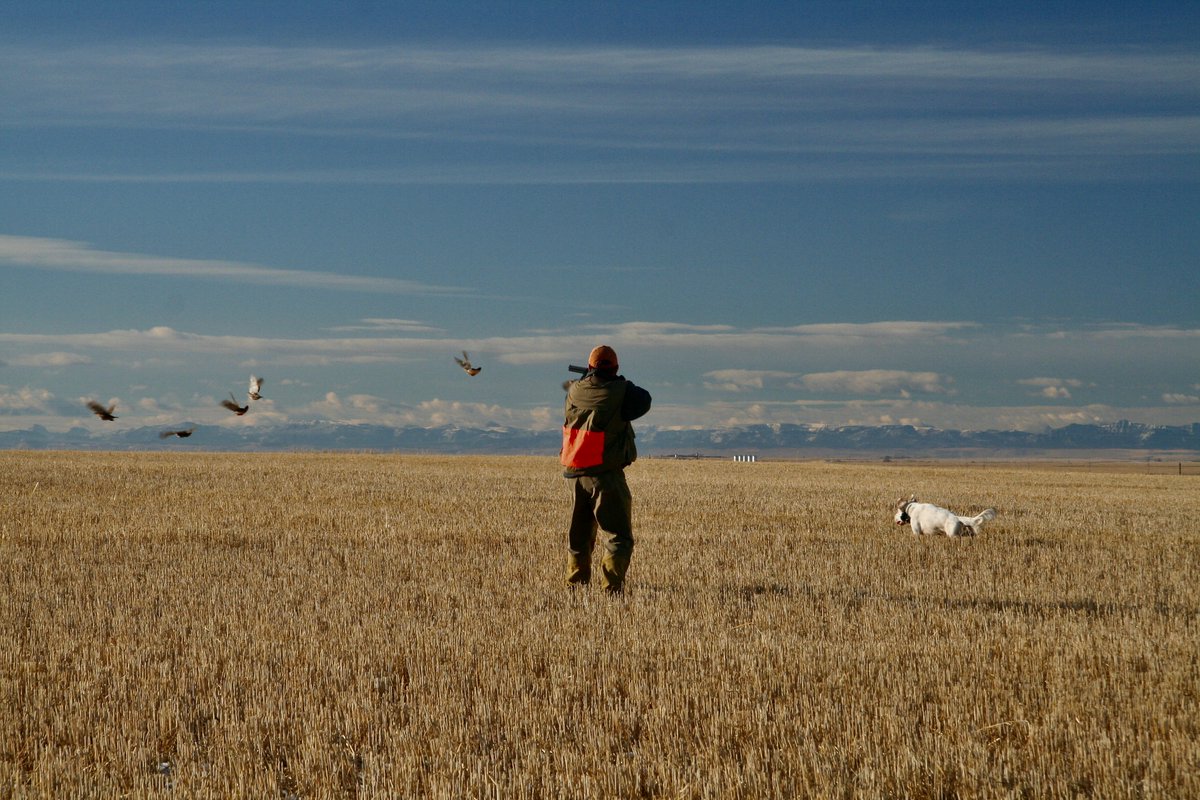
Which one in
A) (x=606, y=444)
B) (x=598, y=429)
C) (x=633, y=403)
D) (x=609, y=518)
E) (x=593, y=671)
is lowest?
(x=593, y=671)

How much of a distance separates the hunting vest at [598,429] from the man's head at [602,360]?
4.9 inches

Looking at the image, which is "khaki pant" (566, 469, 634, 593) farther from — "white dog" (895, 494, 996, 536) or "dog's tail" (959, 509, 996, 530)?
"dog's tail" (959, 509, 996, 530)

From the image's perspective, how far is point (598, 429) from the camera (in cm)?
1074

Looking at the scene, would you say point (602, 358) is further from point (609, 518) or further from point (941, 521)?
point (941, 521)

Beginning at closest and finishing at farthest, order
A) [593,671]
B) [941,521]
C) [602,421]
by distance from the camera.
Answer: [593,671] < [602,421] < [941,521]

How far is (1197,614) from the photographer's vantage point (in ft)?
34.0

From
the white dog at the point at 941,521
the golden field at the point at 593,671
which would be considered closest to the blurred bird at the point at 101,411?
the golden field at the point at 593,671

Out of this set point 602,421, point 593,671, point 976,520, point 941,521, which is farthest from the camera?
point 941,521

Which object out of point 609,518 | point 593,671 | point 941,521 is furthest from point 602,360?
point 941,521

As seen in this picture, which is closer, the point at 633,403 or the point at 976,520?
the point at 633,403

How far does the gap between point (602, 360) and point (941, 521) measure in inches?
329

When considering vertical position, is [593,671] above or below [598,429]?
below

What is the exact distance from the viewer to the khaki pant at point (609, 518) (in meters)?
10.8

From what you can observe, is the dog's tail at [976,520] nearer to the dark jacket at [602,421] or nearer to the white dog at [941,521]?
the white dog at [941,521]
